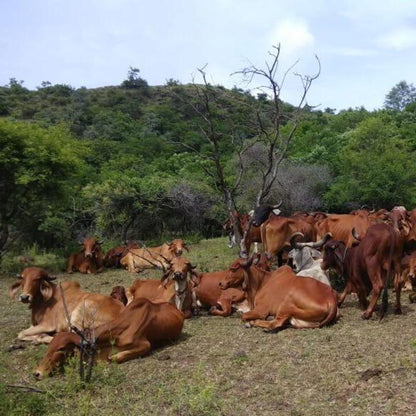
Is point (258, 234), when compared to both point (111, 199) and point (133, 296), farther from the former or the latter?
point (111, 199)

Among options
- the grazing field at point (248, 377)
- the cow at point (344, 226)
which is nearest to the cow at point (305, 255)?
the cow at point (344, 226)

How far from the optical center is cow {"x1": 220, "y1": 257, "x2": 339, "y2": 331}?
752 centimetres

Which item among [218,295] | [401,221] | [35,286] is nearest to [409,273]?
[401,221]

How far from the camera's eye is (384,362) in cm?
580

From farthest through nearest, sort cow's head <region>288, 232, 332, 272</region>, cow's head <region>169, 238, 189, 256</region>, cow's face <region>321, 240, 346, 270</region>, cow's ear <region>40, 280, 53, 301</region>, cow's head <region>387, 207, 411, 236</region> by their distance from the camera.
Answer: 1. cow's head <region>169, 238, 189, 256</region>
2. cow's head <region>288, 232, 332, 272</region>
3. cow's head <region>387, 207, 411, 236</region>
4. cow's face <region>321, 240, 346, 270</region>
5. cow's ear <region>40, 280, 53, 301</region>

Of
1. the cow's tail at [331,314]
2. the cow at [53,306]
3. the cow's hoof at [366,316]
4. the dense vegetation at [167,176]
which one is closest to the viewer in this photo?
the cow's tail at [331,314]

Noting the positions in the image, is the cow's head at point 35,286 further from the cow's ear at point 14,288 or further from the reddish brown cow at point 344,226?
the reddish brown cow at point 344,226

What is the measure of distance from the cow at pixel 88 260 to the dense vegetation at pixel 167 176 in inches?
80.1

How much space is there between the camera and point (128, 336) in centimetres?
690

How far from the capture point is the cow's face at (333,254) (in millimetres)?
8728

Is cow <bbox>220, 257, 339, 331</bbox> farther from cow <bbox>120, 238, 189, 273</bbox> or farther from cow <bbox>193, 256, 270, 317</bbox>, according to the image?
cow <bbox>120, 238, 189, 273</bbox>

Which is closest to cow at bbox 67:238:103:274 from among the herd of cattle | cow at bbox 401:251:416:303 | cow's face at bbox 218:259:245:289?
the herd of cattle

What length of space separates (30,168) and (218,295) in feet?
25.9

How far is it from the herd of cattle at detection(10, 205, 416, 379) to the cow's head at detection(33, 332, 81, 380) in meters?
0.01
